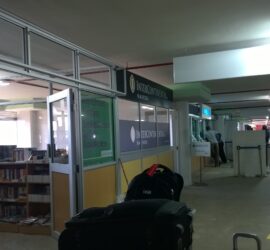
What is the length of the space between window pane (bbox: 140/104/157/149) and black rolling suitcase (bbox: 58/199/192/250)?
5385mm

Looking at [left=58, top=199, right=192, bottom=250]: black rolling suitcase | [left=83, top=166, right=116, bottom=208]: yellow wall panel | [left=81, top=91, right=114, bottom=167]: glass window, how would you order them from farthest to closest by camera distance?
[left=81, top=91, right=114, bottom=167]: glass window, [left=83, top=166, right=116, bottom=208]: yellow wall panel, [left=58, top=199, right=192, bottom=250]: black rolling suitcase

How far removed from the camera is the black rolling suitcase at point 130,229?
5.06ft

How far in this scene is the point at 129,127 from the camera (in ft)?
21.0

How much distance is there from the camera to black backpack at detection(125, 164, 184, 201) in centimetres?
271

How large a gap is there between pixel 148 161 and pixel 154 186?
458cm

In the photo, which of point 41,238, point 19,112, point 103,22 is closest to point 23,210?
point 41,238

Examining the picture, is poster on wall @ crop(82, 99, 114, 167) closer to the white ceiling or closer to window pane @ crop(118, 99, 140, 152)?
window pane @ crop(118, 99, 140, 152)

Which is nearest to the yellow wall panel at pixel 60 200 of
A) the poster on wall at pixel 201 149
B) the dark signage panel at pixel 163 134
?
the dark signage panel at pixel 163 134

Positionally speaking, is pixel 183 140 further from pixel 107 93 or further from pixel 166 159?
pixel 107 93

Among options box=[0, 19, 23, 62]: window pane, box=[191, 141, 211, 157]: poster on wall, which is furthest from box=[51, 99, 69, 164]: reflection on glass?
box=[191, 141, 211, 157]: poster on wall

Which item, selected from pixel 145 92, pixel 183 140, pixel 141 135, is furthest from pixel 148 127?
pixel 183 140

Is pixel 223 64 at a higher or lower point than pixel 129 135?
higher

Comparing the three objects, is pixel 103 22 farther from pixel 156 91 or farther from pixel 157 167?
pixel 156 91

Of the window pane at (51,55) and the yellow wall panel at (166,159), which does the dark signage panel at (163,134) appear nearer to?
the yellow wall panel at (166,159)
